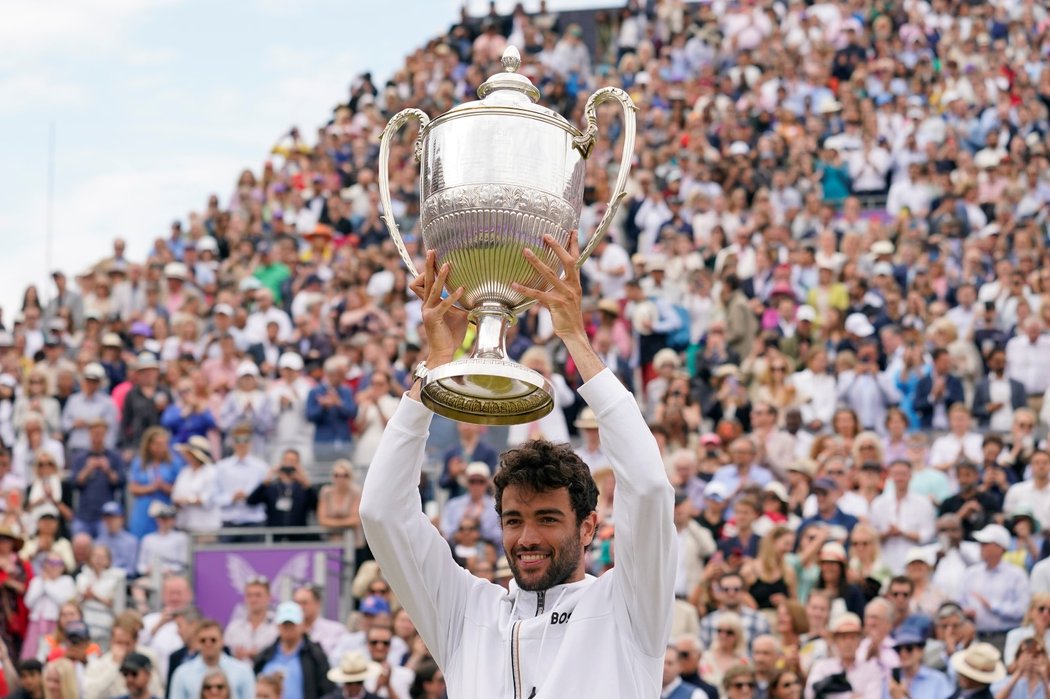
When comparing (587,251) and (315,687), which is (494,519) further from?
(587,251)

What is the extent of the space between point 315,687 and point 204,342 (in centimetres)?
629

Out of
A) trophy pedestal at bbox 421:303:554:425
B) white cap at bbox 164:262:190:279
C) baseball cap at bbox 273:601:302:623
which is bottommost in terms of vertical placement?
baseball cap at bbox 273:601:302:623

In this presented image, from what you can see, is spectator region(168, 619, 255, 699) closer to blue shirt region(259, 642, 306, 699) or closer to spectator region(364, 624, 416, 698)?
blue shirt region(259, 642, 306, 699)

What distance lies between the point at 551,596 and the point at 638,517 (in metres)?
0.35

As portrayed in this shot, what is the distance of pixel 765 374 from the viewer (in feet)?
49.1

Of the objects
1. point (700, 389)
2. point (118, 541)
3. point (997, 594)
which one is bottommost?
point (997, 594)

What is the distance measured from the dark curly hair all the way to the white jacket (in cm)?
13

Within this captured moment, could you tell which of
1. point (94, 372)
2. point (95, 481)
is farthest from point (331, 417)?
point (94, 372)

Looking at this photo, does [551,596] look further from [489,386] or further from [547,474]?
[489,386]

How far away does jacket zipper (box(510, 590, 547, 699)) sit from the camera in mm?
4617

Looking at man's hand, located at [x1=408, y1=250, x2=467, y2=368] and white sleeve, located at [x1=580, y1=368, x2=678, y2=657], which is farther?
man's hand, located at [x1=408, y1=250, x2=467, y2=368]

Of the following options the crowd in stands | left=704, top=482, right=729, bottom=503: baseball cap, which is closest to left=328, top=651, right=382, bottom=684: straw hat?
the crowd in stands

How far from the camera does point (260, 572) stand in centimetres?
1327

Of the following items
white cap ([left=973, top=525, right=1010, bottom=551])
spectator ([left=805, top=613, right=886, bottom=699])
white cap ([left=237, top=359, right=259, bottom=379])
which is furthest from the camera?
white cap ([left=237, top=359, right=259, bottom=379])
